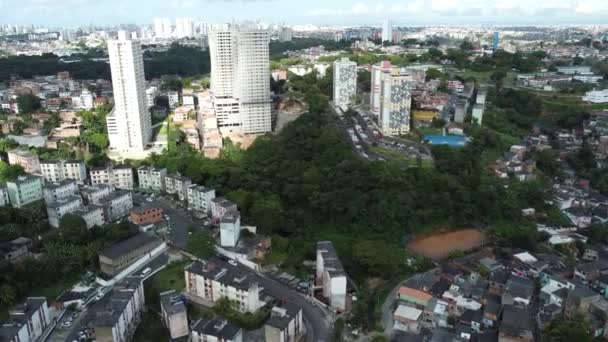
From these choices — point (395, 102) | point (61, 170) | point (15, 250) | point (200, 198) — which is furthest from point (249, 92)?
point (15, 250)

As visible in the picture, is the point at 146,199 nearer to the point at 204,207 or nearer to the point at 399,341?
the point at 204,207

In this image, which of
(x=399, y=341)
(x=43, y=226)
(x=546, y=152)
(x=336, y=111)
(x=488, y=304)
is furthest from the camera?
(x=336, y=111)

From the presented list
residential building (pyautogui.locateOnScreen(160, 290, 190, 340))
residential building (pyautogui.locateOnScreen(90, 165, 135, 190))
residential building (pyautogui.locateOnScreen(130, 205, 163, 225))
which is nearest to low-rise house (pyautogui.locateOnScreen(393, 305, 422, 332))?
residential building (pyautogui.locateOnScreen(160, 290, 190, 340))

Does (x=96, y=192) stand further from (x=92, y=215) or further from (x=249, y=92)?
(x=249, y=92)

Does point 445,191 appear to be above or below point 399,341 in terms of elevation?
above

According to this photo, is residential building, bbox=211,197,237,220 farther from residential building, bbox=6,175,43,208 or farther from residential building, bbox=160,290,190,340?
residential building, bbox=6,175,43,208

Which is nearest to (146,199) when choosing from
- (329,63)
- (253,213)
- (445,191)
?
(253,213)
